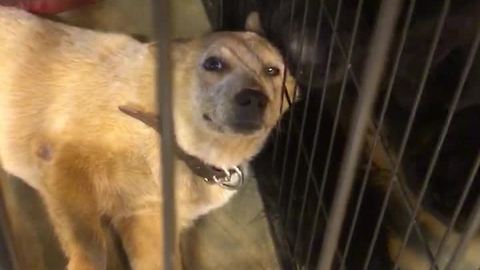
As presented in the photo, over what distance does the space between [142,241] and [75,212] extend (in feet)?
0.53

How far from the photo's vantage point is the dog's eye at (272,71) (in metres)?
1.06

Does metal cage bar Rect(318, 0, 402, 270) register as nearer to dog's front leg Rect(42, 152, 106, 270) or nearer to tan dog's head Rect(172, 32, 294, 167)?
tan dog's head Rect(172, 32, 294, 167)

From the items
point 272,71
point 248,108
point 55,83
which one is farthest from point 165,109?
point 55,83

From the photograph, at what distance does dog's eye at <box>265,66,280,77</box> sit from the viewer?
106cm

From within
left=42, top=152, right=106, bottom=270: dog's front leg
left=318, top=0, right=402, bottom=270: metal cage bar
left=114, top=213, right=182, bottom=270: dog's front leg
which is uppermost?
left=318, top=0, right=402, bottom=270: metal cage bar

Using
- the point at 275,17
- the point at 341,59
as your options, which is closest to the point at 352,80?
the point at 341,59

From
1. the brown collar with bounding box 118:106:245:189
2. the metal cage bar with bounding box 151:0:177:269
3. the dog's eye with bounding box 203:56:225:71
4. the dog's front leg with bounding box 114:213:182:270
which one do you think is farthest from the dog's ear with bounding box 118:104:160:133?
the metal cage bar with bounding box 151:0:177:269

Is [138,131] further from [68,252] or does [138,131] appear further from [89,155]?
[68,252]

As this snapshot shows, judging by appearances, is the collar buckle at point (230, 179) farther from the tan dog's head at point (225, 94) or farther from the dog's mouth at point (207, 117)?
the dog's mouth at point (207, 117)

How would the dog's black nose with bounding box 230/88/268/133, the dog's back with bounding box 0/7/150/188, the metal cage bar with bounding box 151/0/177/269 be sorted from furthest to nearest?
1. the dog's back with bounding box 0/7/150/188
2. the dog's black nose with bounding box 230/88/268/133
3. the metal cage bar with bounding box 151/0/177/269

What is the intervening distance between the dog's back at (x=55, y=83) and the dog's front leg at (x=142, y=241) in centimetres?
18

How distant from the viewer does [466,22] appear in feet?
2.90

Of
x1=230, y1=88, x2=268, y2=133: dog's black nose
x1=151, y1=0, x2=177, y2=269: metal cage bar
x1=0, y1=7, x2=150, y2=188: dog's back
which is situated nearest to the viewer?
x1=151, y1=0, x2=177, y2=269: metal cage bar

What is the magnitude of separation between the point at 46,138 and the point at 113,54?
0.17 m
